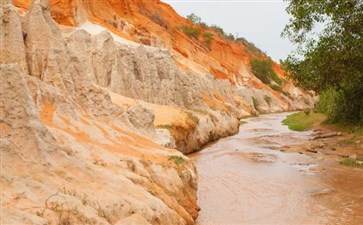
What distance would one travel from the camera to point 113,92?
70.4 ft

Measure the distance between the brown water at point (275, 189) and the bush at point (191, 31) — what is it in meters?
52.5

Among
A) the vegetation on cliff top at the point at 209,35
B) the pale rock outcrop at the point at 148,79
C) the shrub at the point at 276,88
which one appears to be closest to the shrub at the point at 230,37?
the vegetation on cliff top at the point at 209,35

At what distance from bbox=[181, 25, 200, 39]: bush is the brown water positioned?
172 feet

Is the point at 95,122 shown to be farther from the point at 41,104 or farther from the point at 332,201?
the point at 332,201

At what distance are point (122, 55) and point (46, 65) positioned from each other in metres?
15.6

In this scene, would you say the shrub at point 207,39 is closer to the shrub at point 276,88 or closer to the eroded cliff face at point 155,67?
the eroded cliff face at point 155,67

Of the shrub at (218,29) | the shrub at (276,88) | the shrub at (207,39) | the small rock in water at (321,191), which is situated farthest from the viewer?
the shrub at (218,29)

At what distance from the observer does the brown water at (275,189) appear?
10.4 metres

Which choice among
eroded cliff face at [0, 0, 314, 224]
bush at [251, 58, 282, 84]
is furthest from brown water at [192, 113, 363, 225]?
bush at [251, 58, 282, 84]

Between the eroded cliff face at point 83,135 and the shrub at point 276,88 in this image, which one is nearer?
the eroded cliff face at point 83,135

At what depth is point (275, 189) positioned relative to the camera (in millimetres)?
13445

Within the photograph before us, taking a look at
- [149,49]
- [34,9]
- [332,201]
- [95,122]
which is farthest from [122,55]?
[332,201]

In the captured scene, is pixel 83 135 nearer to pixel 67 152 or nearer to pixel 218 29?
pixel 67 152

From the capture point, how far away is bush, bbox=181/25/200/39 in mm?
71500
